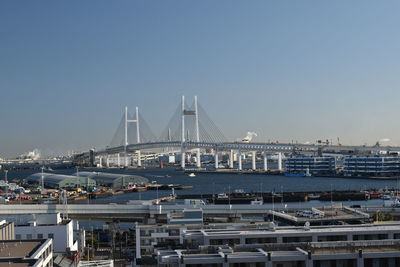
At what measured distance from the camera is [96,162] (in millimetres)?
47719

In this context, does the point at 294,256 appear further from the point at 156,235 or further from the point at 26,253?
the point at 156,235

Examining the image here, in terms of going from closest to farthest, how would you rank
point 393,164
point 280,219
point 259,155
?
point 280,219
point 393,164
point 259,155

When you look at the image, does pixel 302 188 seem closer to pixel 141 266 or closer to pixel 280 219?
pixel 280 219

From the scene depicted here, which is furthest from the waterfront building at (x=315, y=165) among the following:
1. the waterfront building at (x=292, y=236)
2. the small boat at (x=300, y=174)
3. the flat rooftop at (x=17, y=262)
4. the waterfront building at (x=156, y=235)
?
the flat rooftop at (x=17, y=262)

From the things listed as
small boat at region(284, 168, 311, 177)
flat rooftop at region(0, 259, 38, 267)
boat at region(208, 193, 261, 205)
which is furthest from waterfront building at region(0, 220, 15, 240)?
small boat at region(284, 168, 311, 177)

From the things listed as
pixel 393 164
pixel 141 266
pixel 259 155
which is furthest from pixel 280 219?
pixel 259 155

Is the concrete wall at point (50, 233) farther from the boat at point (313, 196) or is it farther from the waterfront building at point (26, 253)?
the boat at point (313, 196)

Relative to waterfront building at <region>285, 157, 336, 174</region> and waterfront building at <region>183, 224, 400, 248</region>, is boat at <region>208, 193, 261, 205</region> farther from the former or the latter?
waterfront building at <region>285, 157, 336, 174</region>

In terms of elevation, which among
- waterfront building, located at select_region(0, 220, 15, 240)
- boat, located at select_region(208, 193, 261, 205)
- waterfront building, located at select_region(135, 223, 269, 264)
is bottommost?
boat, located at select_region(208, 193, 261, 205)

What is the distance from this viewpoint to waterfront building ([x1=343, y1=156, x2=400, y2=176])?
2634 centimetres

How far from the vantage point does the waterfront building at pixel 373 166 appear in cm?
2634

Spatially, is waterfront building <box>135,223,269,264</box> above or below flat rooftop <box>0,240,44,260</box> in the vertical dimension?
below

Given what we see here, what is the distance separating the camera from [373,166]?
26812 mm

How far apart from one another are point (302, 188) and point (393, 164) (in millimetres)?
7053
